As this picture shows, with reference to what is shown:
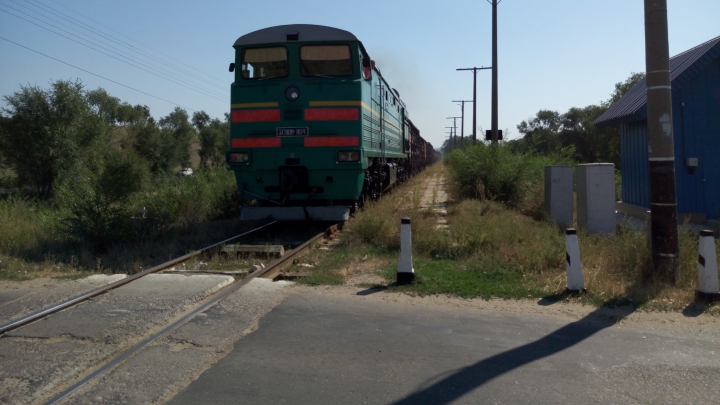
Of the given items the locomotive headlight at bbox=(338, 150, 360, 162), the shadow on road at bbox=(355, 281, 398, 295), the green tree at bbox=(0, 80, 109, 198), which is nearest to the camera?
the shadow on road at bbox=(355, 281, 398, 295)

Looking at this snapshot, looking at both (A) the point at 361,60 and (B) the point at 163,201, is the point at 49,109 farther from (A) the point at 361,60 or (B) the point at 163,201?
(A) the point at 361,60

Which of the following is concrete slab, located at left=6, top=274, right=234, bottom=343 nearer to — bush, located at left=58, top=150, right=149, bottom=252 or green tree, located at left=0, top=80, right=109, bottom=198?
bush, located at left=58, top=150, right=149, bottom=252

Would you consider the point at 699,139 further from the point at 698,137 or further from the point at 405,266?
the point at 405,266

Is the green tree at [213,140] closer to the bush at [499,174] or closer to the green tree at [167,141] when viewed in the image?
the green tree at [167,141]

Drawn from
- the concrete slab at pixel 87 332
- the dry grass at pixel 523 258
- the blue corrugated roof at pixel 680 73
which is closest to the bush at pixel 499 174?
the blue corrugated roof at pixel 680 73

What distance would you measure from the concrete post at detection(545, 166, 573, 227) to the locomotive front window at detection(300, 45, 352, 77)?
15.9 ft

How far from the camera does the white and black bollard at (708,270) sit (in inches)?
249

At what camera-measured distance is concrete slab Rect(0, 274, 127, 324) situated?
19.7ft

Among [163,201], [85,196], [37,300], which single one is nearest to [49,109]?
[163,201]

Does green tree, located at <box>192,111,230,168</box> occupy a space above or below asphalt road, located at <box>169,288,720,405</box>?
above

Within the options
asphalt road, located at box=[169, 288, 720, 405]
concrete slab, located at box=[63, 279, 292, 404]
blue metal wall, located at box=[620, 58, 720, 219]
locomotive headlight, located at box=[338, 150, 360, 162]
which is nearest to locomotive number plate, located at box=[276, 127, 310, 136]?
locomotive headlight, located at box=[338, 150, 360, 162]

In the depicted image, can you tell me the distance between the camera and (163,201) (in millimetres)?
12766

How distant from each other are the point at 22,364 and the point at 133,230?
615cm

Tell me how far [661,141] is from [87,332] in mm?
6500
